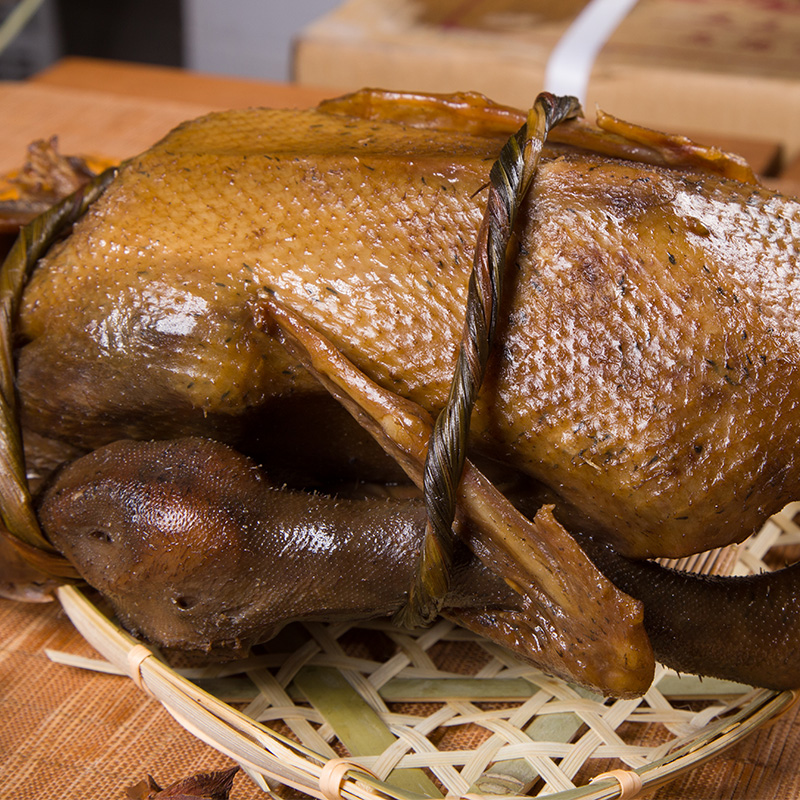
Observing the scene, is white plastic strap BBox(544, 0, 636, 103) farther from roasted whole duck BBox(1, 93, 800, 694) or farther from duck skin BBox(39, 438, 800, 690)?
duck skin BBox(39, 438, 800, 690)

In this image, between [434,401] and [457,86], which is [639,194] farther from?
[457,86]

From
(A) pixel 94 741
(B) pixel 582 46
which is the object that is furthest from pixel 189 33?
(A) pixel 94 741

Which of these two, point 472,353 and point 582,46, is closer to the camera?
point 472,353

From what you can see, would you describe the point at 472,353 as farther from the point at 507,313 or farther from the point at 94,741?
the point at 94,741

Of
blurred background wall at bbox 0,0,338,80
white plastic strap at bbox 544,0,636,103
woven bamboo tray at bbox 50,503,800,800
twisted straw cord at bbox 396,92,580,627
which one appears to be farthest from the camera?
blurred background wall at bbox 0,0,338,80

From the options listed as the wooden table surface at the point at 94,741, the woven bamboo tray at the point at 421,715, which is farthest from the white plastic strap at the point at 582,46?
the wooden table surface at the point at 94,741

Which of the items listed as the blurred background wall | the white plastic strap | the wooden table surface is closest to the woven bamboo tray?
the wooden table surface
